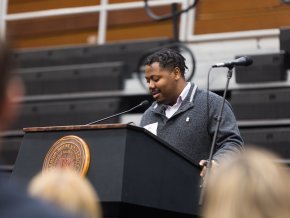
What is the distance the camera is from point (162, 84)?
5.22 m

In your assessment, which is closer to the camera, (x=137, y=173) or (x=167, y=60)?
(x=137, y=173)

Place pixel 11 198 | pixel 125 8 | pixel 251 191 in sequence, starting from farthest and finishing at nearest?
pixel 125 8
pixel 251 191
pixel 11 198

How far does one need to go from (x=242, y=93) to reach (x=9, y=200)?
6.66 meters

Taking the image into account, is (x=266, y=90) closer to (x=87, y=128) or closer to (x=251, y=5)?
(x=251, y=5)

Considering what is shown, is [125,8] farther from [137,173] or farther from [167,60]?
[137,173]

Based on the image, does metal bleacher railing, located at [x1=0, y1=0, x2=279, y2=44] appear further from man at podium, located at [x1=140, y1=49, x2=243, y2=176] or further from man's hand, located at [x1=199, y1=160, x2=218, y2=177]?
man's hand, located at [x1=199, y1=160, x2=218, y2=177]

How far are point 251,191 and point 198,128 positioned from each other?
3037 millimetres

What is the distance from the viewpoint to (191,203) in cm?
455

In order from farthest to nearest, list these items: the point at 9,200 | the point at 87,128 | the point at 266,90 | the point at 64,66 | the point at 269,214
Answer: the point at 64,66 → the point at 266,90 → the point at 87,128 → the point at 269,214 → the point at 9,200

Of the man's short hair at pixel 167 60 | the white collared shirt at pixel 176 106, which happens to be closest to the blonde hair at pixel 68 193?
the white collared shirt at pixel 176 106

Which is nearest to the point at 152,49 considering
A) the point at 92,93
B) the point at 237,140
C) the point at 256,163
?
the point at 92,93

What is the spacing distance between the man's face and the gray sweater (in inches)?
3.5

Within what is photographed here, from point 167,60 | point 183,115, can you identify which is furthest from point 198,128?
point 167,60

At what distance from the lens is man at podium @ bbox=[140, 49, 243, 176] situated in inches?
194
